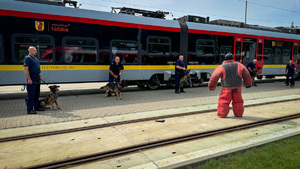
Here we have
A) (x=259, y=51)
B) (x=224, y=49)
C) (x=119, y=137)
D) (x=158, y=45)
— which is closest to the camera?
(x=119, y=137)

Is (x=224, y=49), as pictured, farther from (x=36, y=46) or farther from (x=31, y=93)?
(x=31, y=93)

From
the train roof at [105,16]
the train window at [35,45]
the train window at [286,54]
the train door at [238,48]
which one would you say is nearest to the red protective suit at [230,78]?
the train roof at [105,16]

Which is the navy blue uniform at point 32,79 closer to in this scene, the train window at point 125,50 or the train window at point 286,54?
the train window at point 125,50

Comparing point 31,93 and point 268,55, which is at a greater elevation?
point 268,55

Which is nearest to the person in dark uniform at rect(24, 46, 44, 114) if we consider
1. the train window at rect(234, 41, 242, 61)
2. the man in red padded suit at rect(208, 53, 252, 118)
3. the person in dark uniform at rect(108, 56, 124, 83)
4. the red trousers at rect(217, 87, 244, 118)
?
the person in dark uniform at rect(108, 56, 124, 83)

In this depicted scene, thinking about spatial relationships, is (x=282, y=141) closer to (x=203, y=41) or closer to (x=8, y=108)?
(x=8, y=108)

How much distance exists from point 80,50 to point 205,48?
6.64m

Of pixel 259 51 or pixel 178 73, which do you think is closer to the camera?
pixel 178 73

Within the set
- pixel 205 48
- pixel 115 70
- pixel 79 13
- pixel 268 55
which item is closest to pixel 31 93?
pixel 115 70

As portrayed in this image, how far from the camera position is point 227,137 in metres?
4.02

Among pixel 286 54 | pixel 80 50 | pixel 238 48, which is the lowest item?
pixel 80 50

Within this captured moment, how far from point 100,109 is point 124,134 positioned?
2.34 metres

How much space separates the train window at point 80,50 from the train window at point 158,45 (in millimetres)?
2558

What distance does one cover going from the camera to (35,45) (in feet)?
24.8
